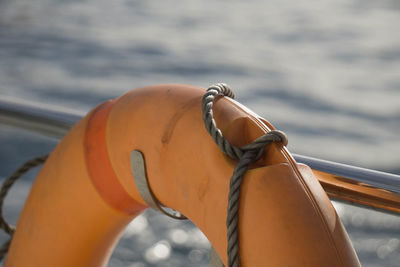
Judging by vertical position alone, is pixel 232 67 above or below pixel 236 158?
below

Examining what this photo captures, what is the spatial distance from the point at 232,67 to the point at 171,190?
176 inches

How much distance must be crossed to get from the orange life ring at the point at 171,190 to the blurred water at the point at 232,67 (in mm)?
A: 1709

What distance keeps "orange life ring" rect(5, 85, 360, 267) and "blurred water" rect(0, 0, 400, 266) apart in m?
1.71

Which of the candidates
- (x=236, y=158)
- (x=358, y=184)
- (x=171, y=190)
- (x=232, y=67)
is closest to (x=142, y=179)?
(x=171, y=190)

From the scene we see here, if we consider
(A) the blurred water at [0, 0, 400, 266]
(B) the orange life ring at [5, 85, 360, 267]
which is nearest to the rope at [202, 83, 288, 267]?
(B) the orange life ring at [5, 85, 360, 267]

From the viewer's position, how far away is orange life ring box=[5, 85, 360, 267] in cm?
66

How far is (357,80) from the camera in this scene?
500cm

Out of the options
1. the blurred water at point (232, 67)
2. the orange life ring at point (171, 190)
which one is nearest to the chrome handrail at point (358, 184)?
the orange life ring at point (171, 190)

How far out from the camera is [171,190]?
862 mm

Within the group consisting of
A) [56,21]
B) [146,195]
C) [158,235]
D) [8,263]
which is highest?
[146,195]

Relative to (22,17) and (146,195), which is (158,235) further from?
(22,17)

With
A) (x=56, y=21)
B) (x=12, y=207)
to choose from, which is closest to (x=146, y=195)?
(x=12, y=207)

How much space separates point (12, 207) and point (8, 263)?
1991 millimetres

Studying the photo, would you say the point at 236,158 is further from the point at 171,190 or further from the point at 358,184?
the point at 358,184
